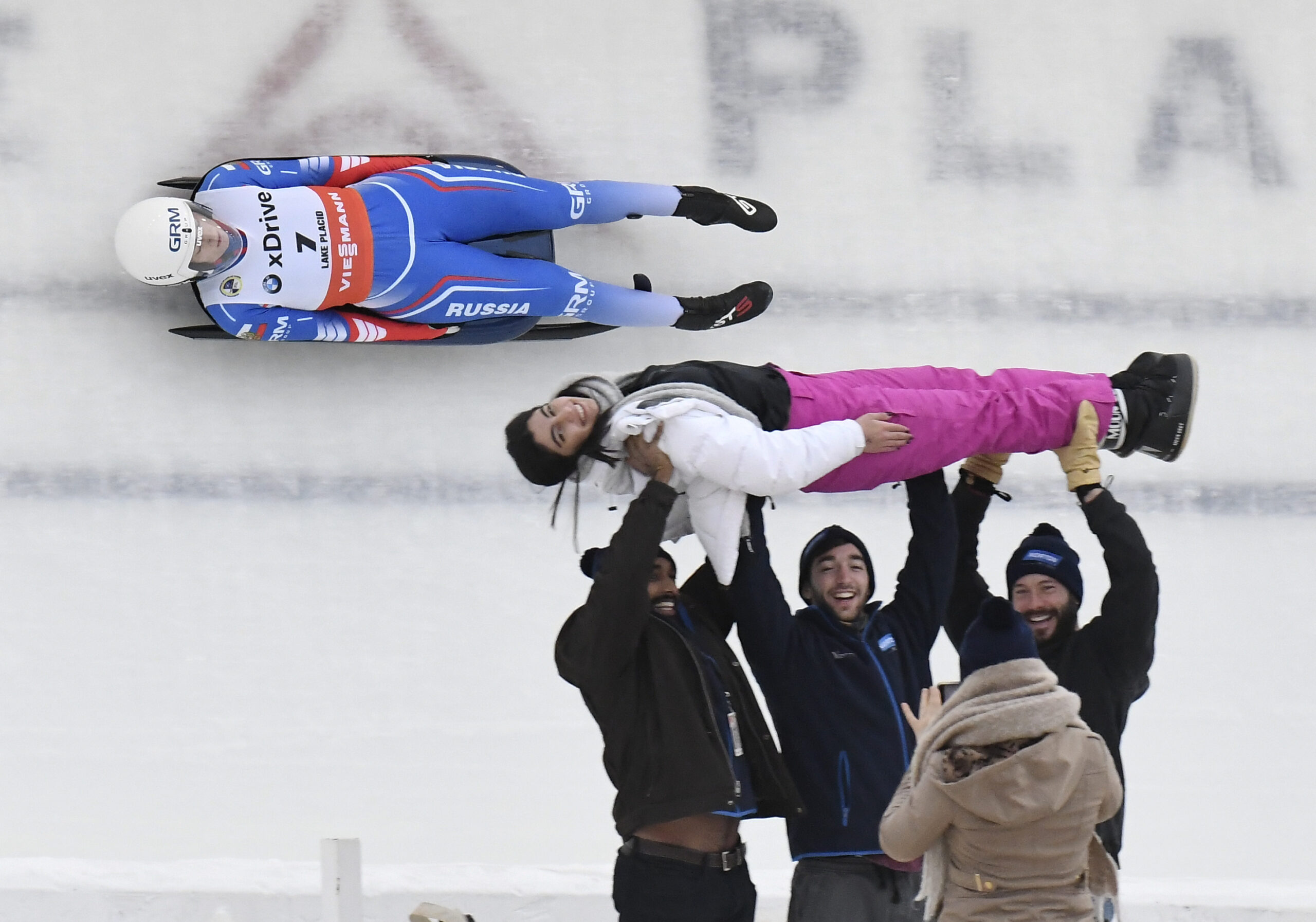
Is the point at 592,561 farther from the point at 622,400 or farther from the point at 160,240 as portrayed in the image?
the point at 160,240

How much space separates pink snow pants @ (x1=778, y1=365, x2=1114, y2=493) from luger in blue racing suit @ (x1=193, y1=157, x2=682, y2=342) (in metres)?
1.25

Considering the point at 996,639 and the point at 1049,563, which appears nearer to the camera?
the point at 996,639

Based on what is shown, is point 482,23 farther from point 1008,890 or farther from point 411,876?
point 1008,890

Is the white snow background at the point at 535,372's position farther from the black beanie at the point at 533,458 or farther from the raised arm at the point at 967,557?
the black beanie at the point at 533,458

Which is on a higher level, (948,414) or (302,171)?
(302,171)

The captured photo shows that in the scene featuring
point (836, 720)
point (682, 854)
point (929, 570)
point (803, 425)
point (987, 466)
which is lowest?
point (682, 854)

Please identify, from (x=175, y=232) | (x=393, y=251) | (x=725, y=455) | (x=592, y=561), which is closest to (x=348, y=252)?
(x=393, y=251)

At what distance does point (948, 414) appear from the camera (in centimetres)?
324

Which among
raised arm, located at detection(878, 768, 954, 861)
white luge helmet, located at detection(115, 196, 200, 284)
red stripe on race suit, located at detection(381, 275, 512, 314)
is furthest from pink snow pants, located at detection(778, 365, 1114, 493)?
white luge helmet, located at detection(115, 196, 200, 284)

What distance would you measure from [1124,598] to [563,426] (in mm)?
1226

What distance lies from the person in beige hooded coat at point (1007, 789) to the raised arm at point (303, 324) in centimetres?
234

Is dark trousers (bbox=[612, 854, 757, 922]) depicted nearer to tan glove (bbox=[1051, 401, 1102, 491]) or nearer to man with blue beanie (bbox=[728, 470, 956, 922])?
man with blue beanie (bbox=[728, 470, 956, 922])

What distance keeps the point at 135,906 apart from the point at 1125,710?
2631mm

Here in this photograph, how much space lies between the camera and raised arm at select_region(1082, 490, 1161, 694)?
3.06 metres
